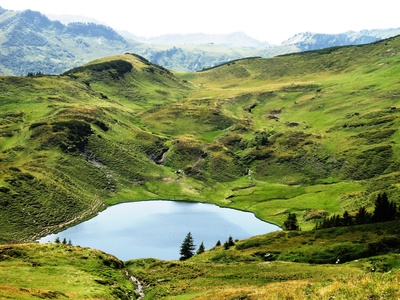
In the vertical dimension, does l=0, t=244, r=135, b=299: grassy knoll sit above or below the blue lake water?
below

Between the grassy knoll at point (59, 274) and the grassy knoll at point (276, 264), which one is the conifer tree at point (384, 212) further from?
the grassy knoll at point (59, 274)

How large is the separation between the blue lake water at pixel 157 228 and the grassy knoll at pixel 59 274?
49950 millimetres

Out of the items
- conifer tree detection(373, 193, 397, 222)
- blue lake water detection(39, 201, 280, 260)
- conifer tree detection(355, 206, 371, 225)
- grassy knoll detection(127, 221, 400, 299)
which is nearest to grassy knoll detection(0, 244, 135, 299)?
grassy knoll detection(127, 221, 400, 299)

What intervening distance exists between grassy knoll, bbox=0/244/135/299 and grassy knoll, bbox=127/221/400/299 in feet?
20.6

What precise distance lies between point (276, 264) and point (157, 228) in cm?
9318

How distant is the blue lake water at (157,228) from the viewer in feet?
454

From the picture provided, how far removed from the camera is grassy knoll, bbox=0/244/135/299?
51069 millimetres

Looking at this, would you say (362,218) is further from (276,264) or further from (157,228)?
(157,228)

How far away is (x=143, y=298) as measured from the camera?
211 feet

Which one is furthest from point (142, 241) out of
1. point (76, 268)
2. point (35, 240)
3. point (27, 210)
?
point (76, 268)

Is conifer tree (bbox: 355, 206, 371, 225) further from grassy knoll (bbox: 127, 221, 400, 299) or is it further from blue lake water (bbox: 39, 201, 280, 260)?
blue lake water (bbox: 39, 201, 280, 260)

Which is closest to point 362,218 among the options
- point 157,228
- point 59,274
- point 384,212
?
point 384,212

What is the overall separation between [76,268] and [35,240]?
74736 mm

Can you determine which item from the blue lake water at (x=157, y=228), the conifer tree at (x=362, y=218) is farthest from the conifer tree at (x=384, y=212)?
the blue lake water at (x=157, y=228)
